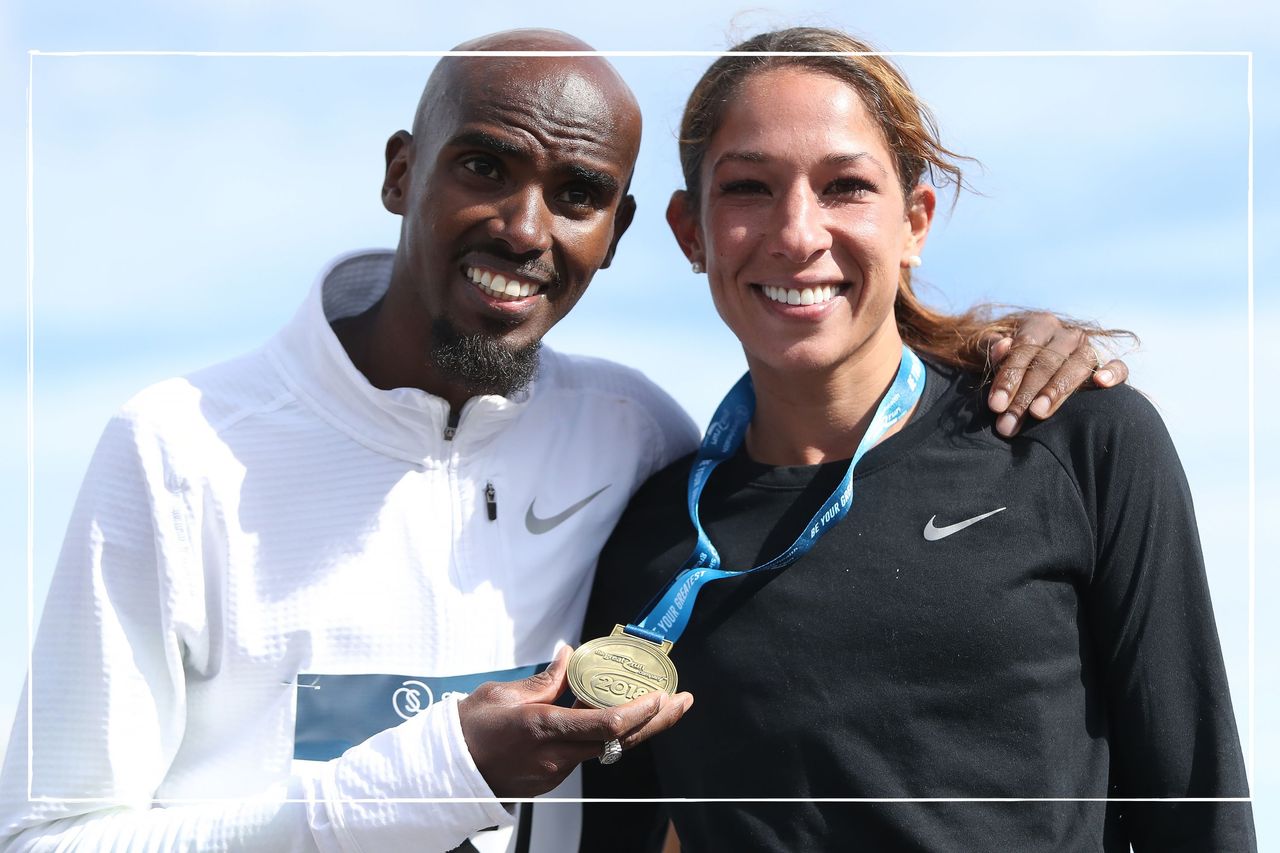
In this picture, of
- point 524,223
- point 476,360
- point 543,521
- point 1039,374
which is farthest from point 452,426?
point 1039,374

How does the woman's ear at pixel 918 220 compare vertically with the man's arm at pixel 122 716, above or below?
above

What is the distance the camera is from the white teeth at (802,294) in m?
3.63

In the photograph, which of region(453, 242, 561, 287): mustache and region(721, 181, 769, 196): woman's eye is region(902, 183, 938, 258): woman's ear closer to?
region(721, 181, 769, 196): woman's eye

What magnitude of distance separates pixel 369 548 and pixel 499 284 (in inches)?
34.9

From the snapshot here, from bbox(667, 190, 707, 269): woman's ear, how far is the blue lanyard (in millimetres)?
603

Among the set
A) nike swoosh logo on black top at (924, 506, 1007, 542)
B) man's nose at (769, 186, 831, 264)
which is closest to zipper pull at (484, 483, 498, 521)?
man's nose at (769, 186, 831, 264)

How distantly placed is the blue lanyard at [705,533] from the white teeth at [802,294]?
338 mm

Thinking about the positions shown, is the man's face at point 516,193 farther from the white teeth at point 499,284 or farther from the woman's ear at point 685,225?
the woman's ear at point 685,225

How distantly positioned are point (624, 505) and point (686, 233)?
0.91 metres

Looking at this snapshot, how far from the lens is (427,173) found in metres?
3.89

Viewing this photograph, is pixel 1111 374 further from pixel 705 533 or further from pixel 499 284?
pixel 499 284

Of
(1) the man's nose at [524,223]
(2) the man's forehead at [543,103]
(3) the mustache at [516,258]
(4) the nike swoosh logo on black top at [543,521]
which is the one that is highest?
(2) the man's forehead at [543,103]

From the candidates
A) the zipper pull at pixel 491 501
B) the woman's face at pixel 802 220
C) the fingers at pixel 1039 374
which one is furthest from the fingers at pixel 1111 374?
the zipper pull at pixel 491 501

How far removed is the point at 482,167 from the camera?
150 inches
